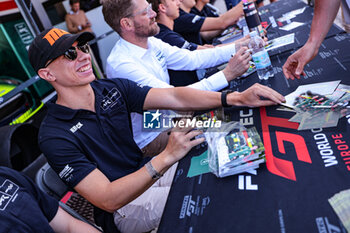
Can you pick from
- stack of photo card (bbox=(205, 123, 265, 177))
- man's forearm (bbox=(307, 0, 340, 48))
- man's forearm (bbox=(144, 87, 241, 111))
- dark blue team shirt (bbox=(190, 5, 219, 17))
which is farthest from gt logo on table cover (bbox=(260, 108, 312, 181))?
dark blue team shirt (bbox=(190, 5, 219, 17))

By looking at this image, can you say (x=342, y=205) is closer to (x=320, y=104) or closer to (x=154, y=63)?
(x=320, y=104)

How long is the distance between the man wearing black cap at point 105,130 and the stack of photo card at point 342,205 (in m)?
0.59

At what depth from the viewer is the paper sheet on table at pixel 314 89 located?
137cm

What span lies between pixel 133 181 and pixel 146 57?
1227 millimetres

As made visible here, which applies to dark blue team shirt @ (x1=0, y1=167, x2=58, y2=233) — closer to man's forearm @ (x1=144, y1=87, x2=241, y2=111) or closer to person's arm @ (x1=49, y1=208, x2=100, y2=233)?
person's arm @ (x1=49, y1=208, x2=100, y2=233)

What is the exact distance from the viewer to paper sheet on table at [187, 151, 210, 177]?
124cm

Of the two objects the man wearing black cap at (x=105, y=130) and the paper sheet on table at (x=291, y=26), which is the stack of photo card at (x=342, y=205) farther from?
the paper sheet on table at (x=291, y=26)

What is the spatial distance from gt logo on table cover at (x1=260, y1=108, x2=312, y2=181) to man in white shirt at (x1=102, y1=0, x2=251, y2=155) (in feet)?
2.11

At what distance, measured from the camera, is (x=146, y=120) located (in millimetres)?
2057

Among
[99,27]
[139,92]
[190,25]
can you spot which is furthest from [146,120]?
[99,27]

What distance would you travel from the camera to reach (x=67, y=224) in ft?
4.66

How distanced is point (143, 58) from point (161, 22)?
0.81 m

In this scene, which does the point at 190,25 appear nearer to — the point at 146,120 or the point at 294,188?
the point at 146,120

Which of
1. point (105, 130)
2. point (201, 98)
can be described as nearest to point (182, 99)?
point (201, 98)
